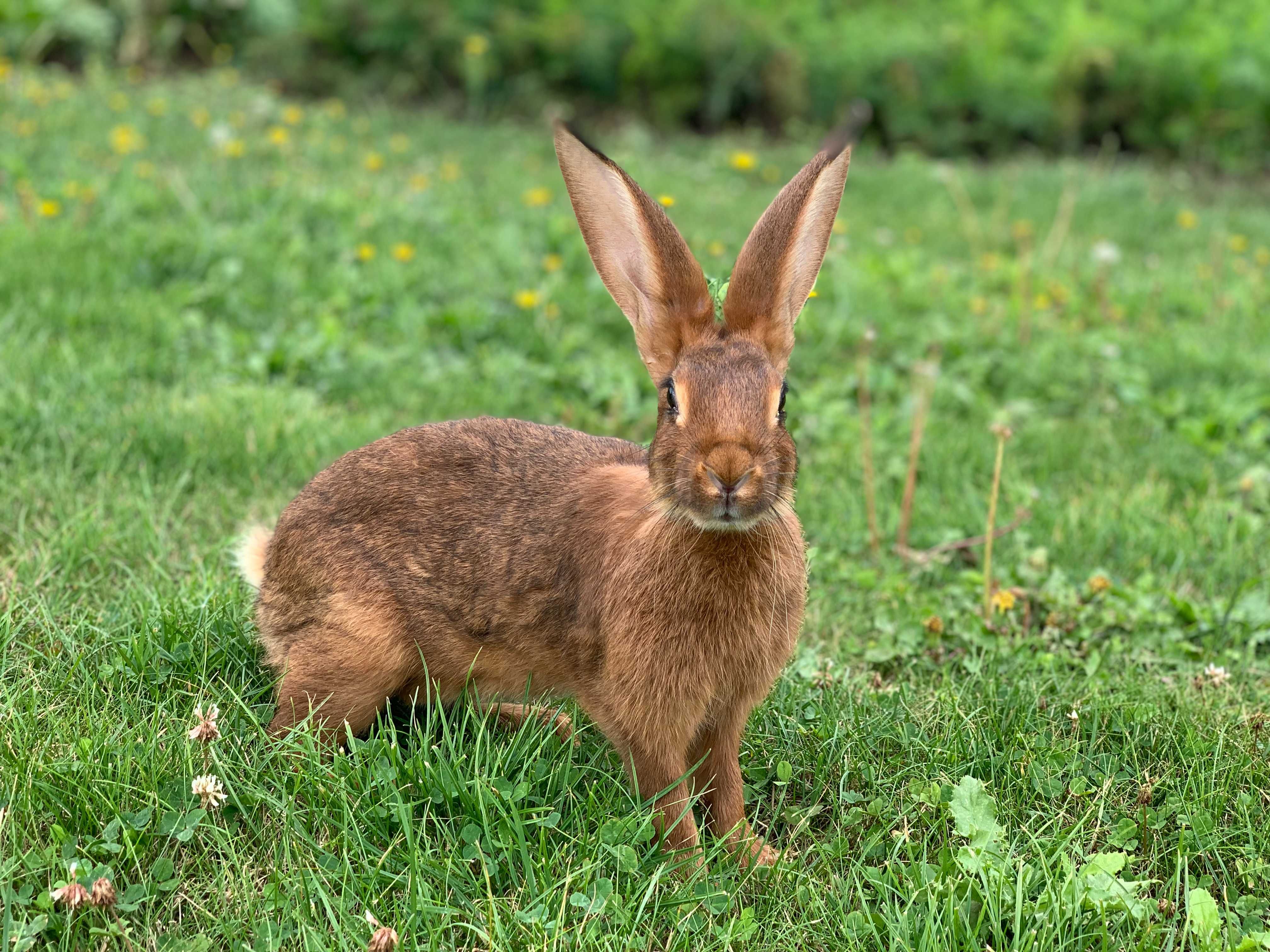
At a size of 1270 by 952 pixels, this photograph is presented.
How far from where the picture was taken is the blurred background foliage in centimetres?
1070

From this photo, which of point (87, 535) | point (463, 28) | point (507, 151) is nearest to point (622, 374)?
point (87, 535)

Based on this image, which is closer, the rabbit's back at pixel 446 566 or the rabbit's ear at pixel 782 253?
the rabbit's ear at pixel 782 253

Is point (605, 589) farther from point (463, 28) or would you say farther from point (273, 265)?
point (463, 28)

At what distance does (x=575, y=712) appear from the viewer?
2.91 m

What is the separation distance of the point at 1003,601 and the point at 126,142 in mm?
5963

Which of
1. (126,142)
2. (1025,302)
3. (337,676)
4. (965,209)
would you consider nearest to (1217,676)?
(337,676)

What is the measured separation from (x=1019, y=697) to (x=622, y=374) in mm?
2514

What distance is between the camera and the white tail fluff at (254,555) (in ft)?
10.7

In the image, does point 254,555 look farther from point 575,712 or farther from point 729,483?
point 729,483

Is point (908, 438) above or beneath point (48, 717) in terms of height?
beneath

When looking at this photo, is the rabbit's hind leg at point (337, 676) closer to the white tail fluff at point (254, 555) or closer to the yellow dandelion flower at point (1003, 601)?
the white tail fluff at point (254, 555)

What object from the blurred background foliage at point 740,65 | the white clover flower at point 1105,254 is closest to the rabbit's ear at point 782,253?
the white clover flower at point 1105,254

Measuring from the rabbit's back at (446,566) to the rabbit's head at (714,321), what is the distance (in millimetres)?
446

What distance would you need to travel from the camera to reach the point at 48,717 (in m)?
2.69
